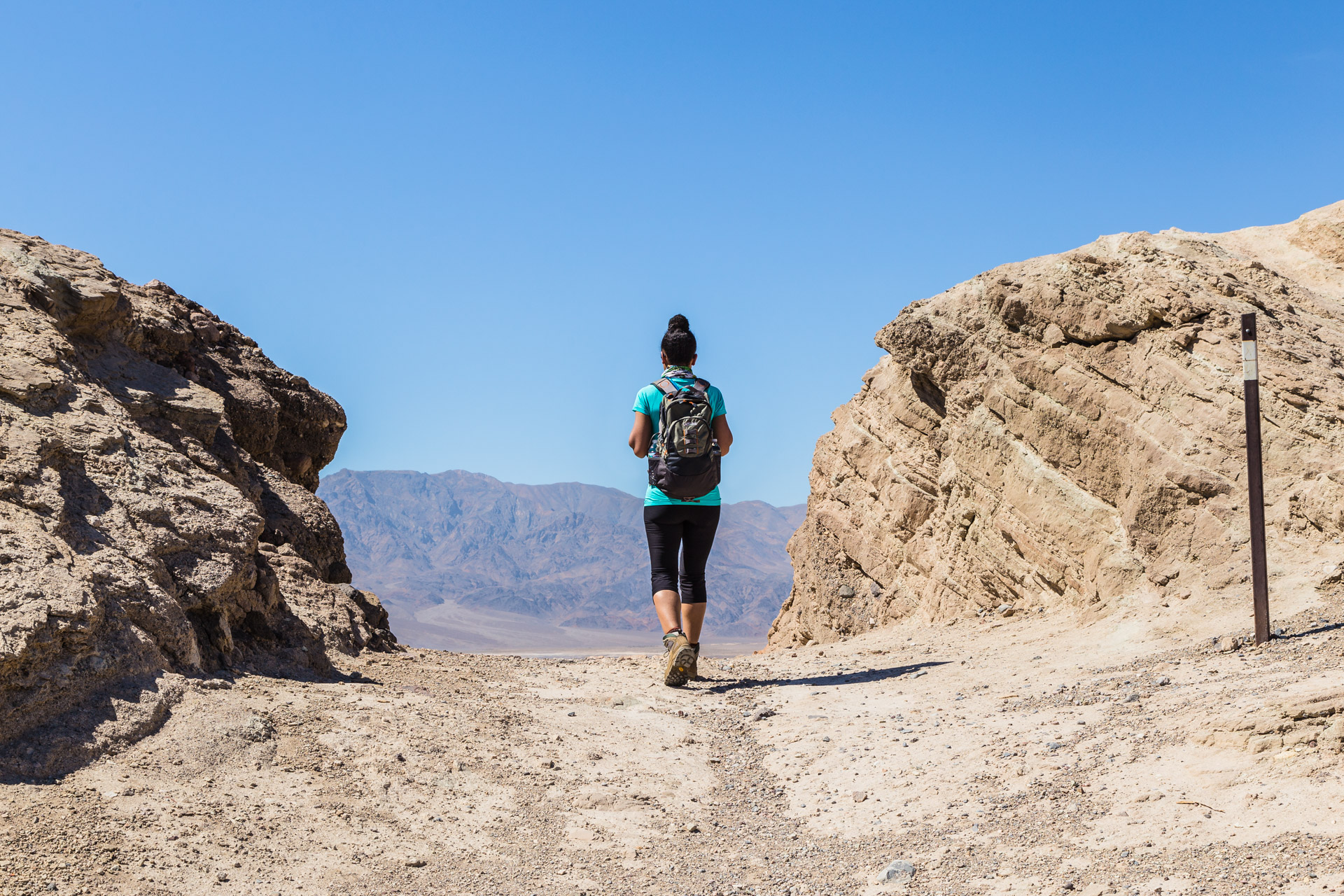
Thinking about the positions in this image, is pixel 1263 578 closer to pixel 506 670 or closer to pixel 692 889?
pixel 692 889

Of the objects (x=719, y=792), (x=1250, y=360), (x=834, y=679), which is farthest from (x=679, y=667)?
(x=1250, y=360)

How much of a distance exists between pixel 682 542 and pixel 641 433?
0.85 metres

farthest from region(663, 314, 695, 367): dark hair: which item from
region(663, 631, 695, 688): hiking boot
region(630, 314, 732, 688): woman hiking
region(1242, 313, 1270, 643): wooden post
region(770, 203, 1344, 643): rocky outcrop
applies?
region(770, 203, 1344, 643): rocky outcrop

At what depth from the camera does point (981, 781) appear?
4602 mm

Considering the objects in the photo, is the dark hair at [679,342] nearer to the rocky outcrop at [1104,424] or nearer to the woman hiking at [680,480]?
the woman hiking at [680,480]

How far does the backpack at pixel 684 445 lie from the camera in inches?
265

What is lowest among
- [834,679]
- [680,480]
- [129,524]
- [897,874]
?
[897,874]

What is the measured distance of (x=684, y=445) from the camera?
22.1 feet

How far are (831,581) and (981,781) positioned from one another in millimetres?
9135

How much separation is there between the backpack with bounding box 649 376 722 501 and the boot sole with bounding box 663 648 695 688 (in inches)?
44.4

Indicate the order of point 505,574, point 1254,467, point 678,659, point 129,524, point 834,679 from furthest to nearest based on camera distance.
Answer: point 505,574
point 834,679
point 678,659
point 1254,467
point 129,524

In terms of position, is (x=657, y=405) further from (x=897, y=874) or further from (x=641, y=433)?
(x=897, y=874)

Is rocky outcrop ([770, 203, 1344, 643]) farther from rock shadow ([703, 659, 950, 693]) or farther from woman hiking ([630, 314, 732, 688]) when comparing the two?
woman hiking ([630, 314, 732, 688])

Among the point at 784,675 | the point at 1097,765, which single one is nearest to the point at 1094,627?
the point at 784,675
